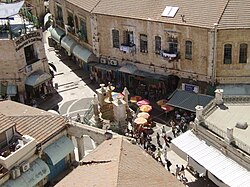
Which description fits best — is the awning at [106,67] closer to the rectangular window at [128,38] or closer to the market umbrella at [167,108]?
the rectangular window at [128,38]

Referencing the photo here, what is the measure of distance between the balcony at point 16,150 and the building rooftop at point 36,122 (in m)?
1.19

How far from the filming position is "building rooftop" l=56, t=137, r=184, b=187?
3428cm

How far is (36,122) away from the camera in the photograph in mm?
43094

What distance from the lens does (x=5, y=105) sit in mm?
47031

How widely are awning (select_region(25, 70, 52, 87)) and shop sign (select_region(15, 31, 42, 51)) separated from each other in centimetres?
430

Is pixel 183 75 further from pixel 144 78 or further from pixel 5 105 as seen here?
pixel 5 105

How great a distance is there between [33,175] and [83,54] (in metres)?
30.8

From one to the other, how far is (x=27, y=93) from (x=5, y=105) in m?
17.1

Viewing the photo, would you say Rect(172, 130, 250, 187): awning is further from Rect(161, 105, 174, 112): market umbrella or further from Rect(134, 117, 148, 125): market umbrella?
Rect(161, 105, 174, 112): market umbrella

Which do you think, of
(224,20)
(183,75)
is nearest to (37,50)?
(183,75)

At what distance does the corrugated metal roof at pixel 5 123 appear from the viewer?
39375 millimetres

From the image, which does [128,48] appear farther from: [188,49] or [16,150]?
[16,150]

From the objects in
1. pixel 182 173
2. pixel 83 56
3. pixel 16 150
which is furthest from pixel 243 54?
A: pixel 16 150

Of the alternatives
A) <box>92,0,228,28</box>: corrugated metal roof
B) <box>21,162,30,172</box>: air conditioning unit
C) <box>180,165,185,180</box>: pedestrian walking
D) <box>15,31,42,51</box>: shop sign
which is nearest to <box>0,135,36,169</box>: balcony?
<box>21,162,30,172</box>: air conditioning unit
